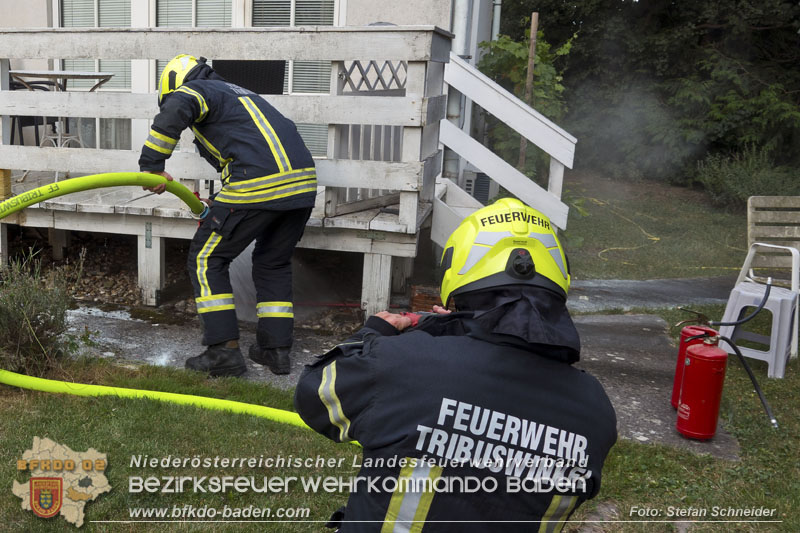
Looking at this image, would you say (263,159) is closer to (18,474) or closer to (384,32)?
(384,32)

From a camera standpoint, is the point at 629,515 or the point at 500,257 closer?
the point at 500,257

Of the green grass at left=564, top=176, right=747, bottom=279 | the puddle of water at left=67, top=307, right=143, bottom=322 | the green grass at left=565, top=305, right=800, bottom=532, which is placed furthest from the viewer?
the green grass at left=564, top=176, right=747, bottom=279

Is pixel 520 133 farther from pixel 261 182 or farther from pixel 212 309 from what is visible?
pixel 212 309

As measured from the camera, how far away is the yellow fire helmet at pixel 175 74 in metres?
4.44

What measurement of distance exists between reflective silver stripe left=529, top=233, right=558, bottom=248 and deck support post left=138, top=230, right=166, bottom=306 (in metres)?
4.25

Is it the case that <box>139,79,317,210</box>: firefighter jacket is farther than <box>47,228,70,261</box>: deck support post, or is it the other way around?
<box>47,228,70,261</box>: deck support post

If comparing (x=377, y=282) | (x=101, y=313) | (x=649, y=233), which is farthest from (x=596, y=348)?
(x=649, y=233)

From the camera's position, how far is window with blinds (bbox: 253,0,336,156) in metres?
7.95

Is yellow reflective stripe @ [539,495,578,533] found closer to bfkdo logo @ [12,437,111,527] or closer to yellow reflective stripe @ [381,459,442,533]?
yellow reflective stripe @ [381,459,442,533]

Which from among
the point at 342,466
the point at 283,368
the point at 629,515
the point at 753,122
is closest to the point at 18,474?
the point at 342,466

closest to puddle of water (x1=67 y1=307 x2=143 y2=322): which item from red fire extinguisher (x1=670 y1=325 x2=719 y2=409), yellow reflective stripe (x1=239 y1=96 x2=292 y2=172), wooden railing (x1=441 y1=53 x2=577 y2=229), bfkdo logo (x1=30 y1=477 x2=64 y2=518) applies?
yellow reflective stripe (x1=239 y1=96 x2=292 y2=172)

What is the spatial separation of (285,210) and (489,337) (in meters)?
2.89

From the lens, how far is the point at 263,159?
14.2 ft

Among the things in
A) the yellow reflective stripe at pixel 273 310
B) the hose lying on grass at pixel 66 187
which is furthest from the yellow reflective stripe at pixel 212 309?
the hose lying on grass at pixel 66 187
